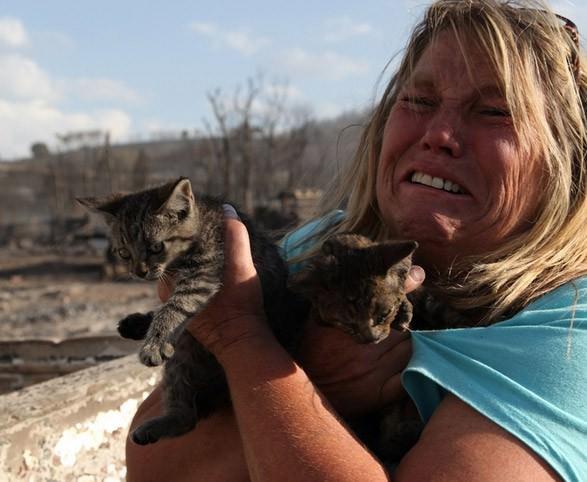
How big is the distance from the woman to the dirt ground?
6.91m

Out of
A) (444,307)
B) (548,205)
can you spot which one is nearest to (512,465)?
(444,307)

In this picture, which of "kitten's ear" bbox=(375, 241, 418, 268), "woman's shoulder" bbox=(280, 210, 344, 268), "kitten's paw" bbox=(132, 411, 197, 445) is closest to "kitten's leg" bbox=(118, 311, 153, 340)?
"kitten's paw" bbox=(132, 411, 197, 445)

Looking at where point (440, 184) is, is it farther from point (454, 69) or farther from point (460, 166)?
point (454, 69)

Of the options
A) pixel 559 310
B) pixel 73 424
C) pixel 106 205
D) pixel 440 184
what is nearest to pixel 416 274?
pixel 440 184

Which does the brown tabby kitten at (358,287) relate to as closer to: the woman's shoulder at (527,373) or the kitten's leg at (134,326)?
the woman's shoulder at (527,373)

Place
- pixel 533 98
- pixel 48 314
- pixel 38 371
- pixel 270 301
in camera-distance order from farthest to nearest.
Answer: pixel 48 314, pixel 38 371, pixel 270 301, pixel 533 98

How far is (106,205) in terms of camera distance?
2801mm

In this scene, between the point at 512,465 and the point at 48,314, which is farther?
the point at 48,314

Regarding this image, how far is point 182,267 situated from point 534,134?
1.40 meters

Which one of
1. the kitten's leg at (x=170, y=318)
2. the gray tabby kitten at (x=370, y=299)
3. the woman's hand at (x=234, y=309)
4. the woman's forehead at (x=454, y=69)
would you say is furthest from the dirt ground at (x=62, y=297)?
the woman's forehead at (x=454, y=69)

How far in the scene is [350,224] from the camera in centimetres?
271

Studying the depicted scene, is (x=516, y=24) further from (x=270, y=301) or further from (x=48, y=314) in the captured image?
(x=48, y=314)

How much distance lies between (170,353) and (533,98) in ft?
4.92

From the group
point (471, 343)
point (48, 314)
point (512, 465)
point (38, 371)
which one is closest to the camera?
point (512, 465)
